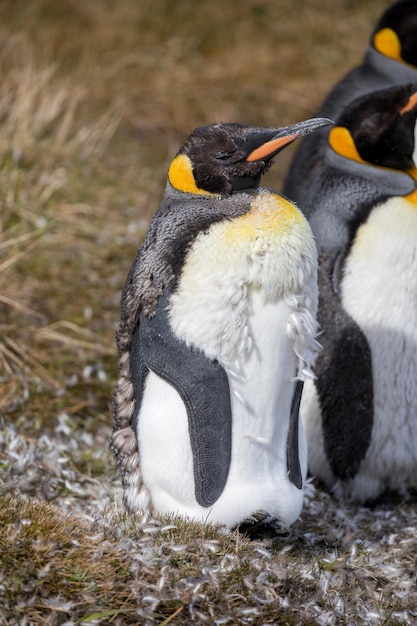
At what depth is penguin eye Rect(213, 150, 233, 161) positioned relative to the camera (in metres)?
3.09

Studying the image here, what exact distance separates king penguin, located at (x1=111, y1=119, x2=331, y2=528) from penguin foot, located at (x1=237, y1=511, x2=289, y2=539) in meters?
0.01

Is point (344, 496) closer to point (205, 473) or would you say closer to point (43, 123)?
point (205, 473)

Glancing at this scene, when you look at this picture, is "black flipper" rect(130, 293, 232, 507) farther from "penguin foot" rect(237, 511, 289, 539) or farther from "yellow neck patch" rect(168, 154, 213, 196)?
"yellow neck patch" rect(168, 154, 213, 196)

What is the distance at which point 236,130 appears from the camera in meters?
3.12

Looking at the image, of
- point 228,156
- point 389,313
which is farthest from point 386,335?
point 228,156

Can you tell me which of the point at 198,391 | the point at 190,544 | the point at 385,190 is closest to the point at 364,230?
the point at 385,190

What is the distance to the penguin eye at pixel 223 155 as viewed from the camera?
3.09 metres

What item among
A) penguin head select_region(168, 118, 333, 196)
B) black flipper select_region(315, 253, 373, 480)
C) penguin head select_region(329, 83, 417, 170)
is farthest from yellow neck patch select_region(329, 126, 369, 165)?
penguin head select_region(168, 118, 333, 196)

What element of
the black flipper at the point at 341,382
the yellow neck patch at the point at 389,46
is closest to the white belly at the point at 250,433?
the black flipper at the point at 341,382

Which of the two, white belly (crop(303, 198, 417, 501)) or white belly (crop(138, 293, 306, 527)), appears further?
white belly (crop(303, 198, 417, 501))

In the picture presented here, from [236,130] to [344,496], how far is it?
1.74 m

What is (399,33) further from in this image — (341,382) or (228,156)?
(228,156)

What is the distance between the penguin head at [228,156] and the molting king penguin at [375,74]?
3.97 ft

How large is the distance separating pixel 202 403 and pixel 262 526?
1.53 feet
